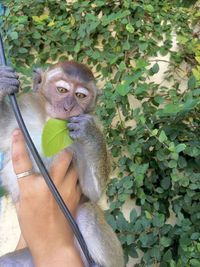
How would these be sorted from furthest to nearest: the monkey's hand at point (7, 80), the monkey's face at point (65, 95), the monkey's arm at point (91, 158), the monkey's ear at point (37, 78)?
the monkey's ear at point (37, 78), the monkey's face at point (65, 95), the monkey's arm at point (91, 158), the monkey's hand at point (7, 80)

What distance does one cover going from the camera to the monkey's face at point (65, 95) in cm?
195

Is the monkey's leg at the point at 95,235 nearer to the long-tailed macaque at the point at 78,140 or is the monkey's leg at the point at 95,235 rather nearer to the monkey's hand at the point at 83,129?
the long-tailed macaque at the point at 78,140

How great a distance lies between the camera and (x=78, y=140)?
6.23 ft

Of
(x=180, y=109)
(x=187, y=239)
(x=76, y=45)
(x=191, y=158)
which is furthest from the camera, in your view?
(x=76, y=45)

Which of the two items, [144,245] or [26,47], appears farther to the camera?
[26,47]

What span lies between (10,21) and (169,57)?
1112mm

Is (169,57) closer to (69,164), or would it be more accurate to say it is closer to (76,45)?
(76,45)

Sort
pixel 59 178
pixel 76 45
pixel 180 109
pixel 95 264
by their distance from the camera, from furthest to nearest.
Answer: pixel 76 45
pixel 180 109
pixel 95 264
pixel 59 178

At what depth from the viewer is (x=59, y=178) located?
6.08 feet

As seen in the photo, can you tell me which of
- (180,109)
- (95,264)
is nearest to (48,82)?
(180,109)

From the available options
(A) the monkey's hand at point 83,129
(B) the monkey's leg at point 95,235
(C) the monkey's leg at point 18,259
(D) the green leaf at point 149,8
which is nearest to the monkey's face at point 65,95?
(A) the monkey's hand at point 83,129

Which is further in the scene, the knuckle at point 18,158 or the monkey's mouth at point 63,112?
the monkey's mouth at point 63,112

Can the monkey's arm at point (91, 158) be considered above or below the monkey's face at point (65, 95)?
below

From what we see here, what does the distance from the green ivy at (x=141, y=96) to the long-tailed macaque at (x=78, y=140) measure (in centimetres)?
51
